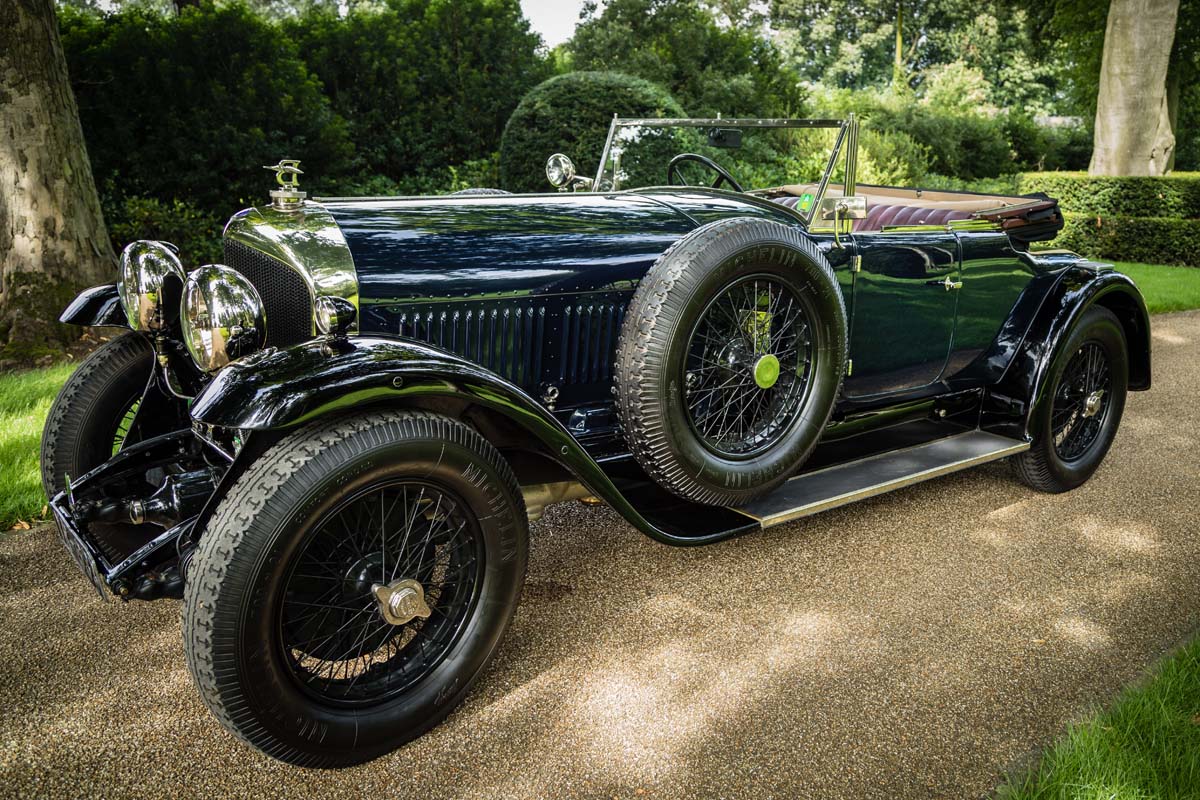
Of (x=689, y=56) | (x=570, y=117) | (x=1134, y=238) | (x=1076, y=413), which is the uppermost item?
(x=689, y=56)

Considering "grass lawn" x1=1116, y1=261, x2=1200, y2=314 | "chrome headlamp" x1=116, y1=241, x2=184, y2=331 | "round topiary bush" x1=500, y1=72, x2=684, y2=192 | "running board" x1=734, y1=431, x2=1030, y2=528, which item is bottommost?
"grass lawn" x1=1116, y1=261, x2=1200, y2=314

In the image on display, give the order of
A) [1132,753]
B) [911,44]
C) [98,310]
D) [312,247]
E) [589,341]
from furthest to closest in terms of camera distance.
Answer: [911,44] < [98,310] < [589,341] < [312,247] < [1132,753]

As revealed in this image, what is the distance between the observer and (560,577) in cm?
321

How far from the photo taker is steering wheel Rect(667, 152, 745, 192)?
13.1 ft

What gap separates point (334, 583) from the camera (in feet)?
7.41

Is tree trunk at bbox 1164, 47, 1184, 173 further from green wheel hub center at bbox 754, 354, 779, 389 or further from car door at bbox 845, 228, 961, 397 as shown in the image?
green wheel hub center at bbox 754, 354, 779, 389

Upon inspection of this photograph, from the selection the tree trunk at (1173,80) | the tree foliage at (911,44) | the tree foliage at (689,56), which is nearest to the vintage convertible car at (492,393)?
the tree foliage at (689,56)

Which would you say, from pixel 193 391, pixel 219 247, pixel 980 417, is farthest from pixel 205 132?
pixel 980 417

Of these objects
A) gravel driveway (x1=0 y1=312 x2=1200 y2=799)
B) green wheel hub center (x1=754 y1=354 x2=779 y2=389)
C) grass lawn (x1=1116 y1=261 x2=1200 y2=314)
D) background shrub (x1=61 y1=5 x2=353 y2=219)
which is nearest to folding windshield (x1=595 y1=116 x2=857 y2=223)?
green wheel hub center (x1=754 y1=354 x2=779 y2=389)

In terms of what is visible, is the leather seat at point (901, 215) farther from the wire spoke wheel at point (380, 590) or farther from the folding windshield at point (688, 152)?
the wire spoke wheel at point (380, 590)

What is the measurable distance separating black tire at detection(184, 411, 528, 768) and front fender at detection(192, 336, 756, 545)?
0.08 metres

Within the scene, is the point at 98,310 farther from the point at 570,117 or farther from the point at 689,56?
the point at 689,56

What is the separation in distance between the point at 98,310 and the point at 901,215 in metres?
3.65

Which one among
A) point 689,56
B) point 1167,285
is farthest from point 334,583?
point 689,56
